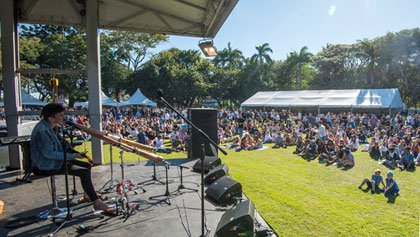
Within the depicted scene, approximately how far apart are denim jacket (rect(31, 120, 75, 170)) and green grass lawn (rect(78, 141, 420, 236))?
11.4ft

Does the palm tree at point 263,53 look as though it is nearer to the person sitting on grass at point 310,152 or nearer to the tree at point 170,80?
the tree at point 170,80

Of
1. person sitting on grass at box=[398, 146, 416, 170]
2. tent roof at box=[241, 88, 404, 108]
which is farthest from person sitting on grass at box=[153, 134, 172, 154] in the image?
tent roof at box=[241, 88, 404, 108]

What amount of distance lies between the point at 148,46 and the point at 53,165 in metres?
37.0

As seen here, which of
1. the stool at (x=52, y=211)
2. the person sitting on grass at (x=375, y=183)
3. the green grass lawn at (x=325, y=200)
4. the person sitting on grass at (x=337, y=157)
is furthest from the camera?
the person sitting on grass at (x=337, y=157)

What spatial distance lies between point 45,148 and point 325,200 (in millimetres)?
5617

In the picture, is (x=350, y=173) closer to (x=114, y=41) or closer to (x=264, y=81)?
(x=114, y=41)


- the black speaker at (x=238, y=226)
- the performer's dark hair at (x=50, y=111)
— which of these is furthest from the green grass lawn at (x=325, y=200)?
the performer's dark hair at (x=50, y=111)

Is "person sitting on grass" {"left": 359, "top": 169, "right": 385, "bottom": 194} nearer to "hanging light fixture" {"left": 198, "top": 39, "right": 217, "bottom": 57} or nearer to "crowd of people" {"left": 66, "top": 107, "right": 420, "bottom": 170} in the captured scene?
"crowd of people" {"left": 66, "top": 107, "right": 420, "bottom": 170}

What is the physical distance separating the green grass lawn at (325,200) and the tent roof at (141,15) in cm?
412

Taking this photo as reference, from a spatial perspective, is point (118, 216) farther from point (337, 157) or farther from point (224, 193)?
point (337, 157)

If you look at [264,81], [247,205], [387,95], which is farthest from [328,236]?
[264,81]

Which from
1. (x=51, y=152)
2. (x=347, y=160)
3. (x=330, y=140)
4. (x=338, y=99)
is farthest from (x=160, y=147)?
(x=338, y=99)

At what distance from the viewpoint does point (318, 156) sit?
39.7ft

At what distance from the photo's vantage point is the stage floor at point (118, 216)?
3.67m
